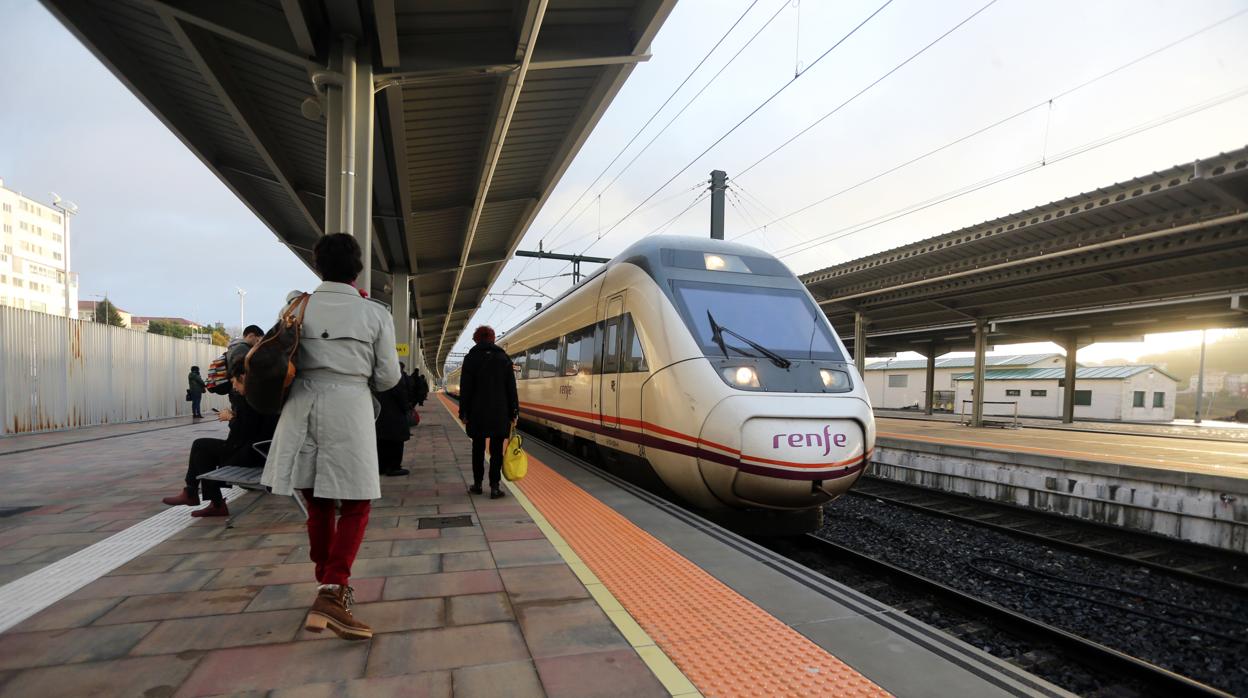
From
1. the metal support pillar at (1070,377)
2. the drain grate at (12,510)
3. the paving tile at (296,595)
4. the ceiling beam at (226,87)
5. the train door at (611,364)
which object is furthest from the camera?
the metal support pillar at (1070,377)

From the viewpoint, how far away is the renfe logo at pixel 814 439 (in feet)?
15.2

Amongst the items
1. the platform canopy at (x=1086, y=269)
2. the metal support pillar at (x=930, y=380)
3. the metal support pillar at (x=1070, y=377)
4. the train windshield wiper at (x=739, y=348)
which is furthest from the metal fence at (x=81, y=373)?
the metal support pillar at (x=1070, y=377)

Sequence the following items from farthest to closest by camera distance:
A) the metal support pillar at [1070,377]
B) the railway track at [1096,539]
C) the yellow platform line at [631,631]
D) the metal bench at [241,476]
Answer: the metal support pillar at [1070,377]
the railway track at [1096,539]
the metal bench at [241,476]
the yellow platform line at [631,631]

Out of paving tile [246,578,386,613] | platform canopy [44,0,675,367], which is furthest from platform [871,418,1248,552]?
paving tile [246,578,386,613]

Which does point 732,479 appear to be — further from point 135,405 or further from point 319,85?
point 135,405

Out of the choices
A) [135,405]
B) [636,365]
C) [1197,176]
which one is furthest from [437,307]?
[1197,176]

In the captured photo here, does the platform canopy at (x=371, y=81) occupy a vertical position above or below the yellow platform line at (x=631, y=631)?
above

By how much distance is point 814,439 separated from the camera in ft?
15.4

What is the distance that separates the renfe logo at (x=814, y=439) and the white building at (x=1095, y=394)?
29.6 meters

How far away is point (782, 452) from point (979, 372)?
18.7 m

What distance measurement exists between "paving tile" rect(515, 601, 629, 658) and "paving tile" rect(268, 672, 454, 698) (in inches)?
15.9

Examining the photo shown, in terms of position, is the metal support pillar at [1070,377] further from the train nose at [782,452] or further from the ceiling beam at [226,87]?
the ceiling beam at [226,87]

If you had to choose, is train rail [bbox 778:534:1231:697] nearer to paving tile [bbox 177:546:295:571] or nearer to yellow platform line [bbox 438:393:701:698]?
yellow platform line [bbox 438:393:701:698]

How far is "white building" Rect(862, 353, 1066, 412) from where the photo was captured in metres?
38.8
